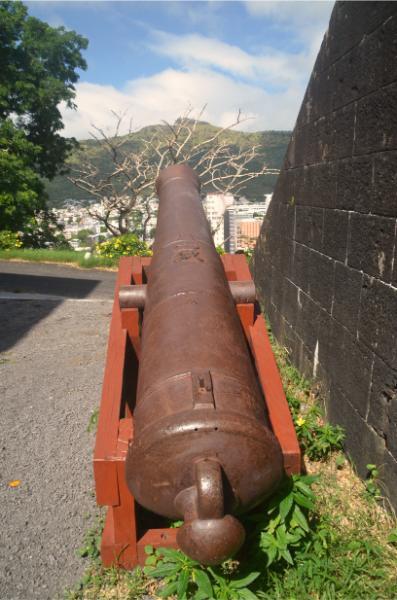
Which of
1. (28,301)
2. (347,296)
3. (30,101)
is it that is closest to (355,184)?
(347,296)

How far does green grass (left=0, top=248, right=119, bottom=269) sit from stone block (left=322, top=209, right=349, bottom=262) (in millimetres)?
8835

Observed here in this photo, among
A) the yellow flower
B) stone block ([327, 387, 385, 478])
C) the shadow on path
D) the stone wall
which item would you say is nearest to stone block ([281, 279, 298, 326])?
the stone wall

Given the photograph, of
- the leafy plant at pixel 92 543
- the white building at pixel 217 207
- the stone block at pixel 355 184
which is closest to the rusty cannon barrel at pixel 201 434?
the leafy plant at pixel 92 543

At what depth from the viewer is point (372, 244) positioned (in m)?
2.64

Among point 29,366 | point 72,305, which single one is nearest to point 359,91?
point 29,366

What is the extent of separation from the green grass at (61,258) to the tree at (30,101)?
7.71 ft

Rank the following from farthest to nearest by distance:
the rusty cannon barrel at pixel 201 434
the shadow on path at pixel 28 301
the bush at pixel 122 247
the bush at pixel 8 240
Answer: the bush at pixel 8 240 < the bush at pixel 122 247 < the shadow on path at pixel 28 301 < the rusty cannon barrel at pixel 201 434

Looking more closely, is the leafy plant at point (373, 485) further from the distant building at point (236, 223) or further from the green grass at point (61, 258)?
the distant building at point (236, 223)

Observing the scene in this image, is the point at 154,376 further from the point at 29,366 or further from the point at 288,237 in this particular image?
the point at 29,366

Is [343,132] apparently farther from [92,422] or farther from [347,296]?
[92,422]

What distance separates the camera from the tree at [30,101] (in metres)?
14.6

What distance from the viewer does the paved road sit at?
Result: 2.46 metres

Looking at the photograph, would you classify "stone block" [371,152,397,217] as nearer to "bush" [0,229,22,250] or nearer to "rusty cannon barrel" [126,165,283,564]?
"rusty cannon barrel" [126,165,283,564]

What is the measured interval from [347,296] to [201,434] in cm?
163
